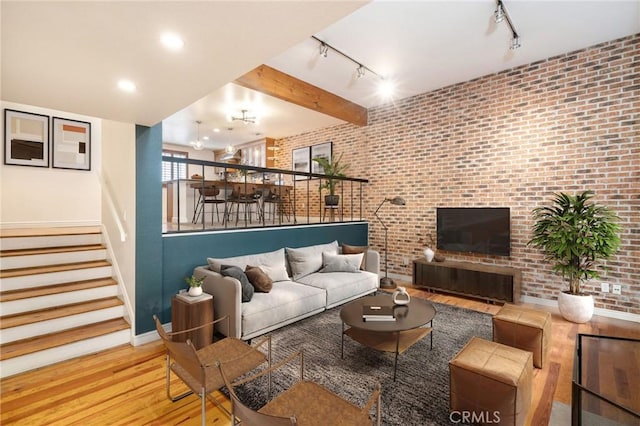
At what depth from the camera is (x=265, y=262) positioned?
155 inches

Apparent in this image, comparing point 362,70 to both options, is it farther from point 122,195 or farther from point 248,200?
point 122,195

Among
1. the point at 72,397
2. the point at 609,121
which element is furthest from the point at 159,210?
the point at 609,121

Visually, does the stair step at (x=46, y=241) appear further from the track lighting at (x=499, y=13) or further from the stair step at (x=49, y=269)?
the track lighting at (x=499, y=13)

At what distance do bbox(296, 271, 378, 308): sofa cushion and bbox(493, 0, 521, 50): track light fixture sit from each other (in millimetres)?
3609

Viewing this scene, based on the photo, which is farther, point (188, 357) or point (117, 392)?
point (117, 392)

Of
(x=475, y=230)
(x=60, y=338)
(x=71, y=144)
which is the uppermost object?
(x=71, y=144)

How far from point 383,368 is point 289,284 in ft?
5.50

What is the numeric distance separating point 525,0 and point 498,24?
0.39 meters

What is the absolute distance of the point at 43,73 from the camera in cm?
198

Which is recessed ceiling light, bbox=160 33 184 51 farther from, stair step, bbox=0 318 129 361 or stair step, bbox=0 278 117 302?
stair step, bbox=0 278 117 302

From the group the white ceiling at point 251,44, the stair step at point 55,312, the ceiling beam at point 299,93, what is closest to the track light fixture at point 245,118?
the white ceiling at point 251,44

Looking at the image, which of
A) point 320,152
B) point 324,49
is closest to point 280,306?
point 324,49

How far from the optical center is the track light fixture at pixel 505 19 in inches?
121

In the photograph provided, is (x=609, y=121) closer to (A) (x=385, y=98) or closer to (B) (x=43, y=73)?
(A) (x=385, y=98)
